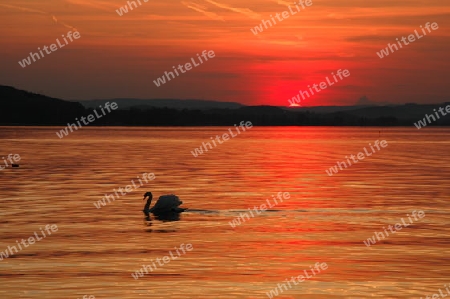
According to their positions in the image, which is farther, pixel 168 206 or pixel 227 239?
pixel 168 206

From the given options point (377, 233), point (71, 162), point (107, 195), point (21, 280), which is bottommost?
point (377, 233)

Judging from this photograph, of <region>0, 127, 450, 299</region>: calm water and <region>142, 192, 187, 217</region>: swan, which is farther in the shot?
<region>142, 192, 187, 217</region>: swan

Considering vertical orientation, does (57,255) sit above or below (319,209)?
above

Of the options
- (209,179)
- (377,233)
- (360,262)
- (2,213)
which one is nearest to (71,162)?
(209,179)

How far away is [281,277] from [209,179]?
102 feet

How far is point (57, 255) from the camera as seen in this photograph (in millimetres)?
24250

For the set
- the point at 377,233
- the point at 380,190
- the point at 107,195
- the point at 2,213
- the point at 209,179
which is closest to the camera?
the point at 377,233

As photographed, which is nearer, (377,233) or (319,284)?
(319,284)

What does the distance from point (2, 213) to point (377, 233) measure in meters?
14.7

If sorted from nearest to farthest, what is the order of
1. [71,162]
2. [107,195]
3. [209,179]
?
[107,195], [209,179], [71,162]

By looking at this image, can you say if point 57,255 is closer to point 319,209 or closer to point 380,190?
point 319,209

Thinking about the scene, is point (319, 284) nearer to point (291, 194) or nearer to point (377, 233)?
point (377, 233)

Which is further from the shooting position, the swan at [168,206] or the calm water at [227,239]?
the swan at [168,206]

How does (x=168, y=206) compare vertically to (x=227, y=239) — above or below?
above
